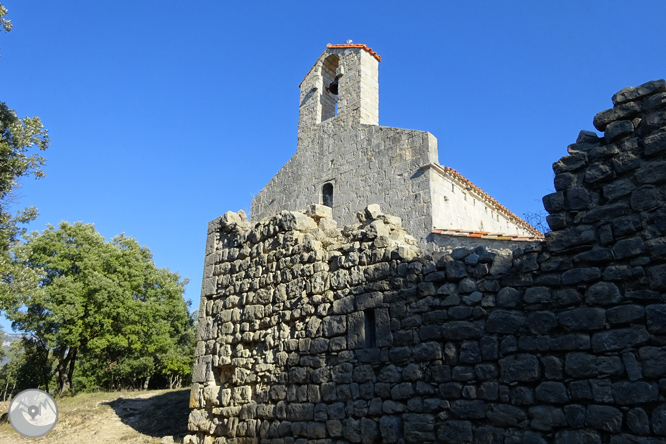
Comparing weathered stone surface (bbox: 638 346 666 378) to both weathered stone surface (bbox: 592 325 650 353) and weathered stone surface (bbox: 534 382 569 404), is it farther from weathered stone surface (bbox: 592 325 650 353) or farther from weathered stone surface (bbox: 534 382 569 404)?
weathered stone surface (bbox: 534 382 569 404)

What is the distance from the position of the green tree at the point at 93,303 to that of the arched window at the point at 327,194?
1310 cm

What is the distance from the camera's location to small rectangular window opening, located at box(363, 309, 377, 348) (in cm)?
638

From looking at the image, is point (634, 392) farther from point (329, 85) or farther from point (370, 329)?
point (329, 85)

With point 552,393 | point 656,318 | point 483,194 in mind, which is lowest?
point 552,393

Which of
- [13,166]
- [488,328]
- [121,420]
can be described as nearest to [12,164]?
[13,166]

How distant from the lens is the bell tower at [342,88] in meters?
15.1

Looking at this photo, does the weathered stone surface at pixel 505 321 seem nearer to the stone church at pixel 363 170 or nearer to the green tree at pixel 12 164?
the stone church at pixel 363 170

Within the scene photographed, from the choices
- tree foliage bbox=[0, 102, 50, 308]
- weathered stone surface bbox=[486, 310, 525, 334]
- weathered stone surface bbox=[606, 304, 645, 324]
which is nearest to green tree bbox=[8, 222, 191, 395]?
tree foliage bbox=[0, 102, 50, 308]

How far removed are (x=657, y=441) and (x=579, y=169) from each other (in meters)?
2.49

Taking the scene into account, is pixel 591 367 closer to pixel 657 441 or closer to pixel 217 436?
pixel 657 441

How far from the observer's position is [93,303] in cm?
2308

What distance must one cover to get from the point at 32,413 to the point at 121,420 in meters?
5.13

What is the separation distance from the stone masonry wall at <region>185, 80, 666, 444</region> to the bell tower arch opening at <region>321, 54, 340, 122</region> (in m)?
9.38

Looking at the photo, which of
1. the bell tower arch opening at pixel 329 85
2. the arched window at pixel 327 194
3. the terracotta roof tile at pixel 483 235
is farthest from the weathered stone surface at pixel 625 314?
the bell tower arch opening at pixel 329 85
